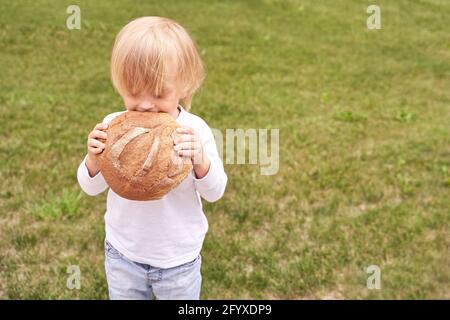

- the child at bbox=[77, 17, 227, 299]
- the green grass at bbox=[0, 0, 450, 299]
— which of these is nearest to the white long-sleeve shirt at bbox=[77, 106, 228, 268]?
the child at bbox=[77, 17, 227, 299]

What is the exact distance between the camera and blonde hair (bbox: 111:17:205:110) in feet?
6.51

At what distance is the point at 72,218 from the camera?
4.33m

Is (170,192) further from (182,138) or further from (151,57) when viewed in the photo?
(151,57)

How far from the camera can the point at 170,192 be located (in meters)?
2.28

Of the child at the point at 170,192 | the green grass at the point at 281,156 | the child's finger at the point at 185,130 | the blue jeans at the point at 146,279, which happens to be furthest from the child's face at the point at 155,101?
the green grass at the point at 281,156

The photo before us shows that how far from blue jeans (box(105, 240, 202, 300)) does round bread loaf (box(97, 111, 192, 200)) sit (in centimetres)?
46

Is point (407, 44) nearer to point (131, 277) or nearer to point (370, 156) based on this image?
point (370, 156)

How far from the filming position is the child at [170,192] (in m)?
2.02

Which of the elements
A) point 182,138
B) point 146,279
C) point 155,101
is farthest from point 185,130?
point 146,279

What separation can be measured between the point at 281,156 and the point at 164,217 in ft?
11.1

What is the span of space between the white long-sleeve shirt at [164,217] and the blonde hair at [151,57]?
0.25 meters

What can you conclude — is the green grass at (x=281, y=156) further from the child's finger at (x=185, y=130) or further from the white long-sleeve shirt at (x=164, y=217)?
the child's finger at (x=185, y=130)

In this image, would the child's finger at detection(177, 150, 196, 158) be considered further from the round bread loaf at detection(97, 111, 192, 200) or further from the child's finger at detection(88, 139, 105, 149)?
the child's finger at detection(88, 139, 105, 149)
